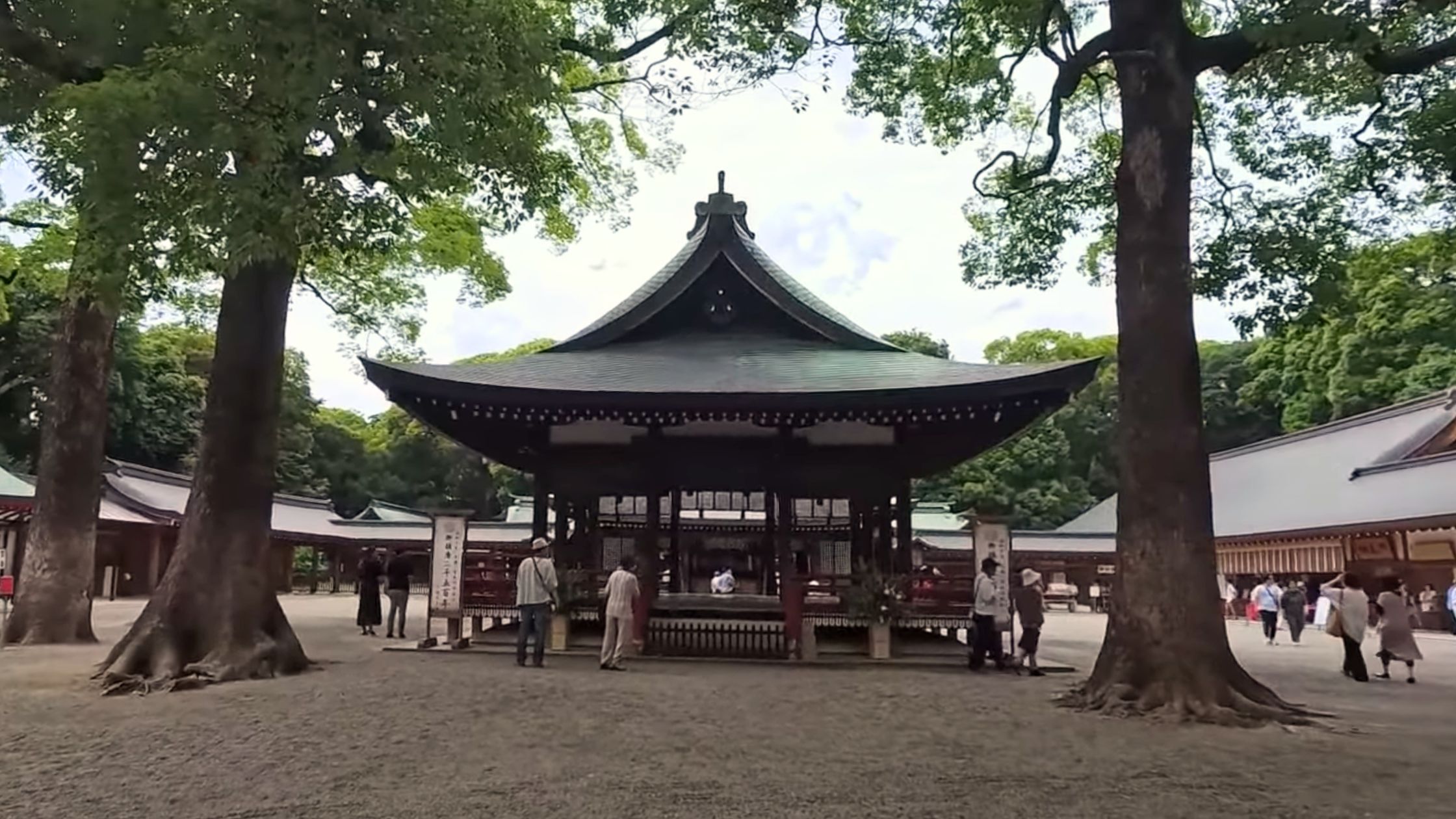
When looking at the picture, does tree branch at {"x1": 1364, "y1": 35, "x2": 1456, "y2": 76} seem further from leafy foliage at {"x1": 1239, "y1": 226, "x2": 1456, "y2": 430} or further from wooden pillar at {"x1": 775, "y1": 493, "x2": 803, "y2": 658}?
leafy foliage at {"x1": 1239, "y1": 226, "x2": 1456, "y2": 430}

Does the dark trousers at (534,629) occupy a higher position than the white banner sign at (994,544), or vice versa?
the white banner sign at (994,544)

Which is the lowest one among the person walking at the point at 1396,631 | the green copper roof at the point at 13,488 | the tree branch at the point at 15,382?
the person walking at the point at 1396,631

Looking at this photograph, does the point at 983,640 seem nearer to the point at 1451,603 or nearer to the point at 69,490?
the point at 69,490

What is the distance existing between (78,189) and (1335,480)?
32.9 metres

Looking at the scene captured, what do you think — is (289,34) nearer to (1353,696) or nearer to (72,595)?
(72,595)

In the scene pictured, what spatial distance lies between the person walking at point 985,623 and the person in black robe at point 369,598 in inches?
417

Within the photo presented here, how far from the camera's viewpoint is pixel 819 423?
14.9 metres

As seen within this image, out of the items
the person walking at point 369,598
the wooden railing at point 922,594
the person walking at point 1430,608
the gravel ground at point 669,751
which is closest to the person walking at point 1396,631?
the gravel ground at point 669,751

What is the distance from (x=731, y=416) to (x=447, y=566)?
4.60 m

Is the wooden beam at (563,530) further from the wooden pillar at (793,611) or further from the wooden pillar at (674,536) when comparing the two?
the wooden pillar at (793,611)

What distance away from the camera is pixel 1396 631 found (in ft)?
43.7

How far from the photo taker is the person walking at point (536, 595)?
12.4m

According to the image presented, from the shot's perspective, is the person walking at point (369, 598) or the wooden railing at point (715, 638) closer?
the wooden railing at point (715, 638)

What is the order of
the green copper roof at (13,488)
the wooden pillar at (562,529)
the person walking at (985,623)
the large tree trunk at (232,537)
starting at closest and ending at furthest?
the large tree trunk at (232,537) → the person walking at (985,623) → the wooden pillar at (562,529) → the green copper roof at (13,488)
